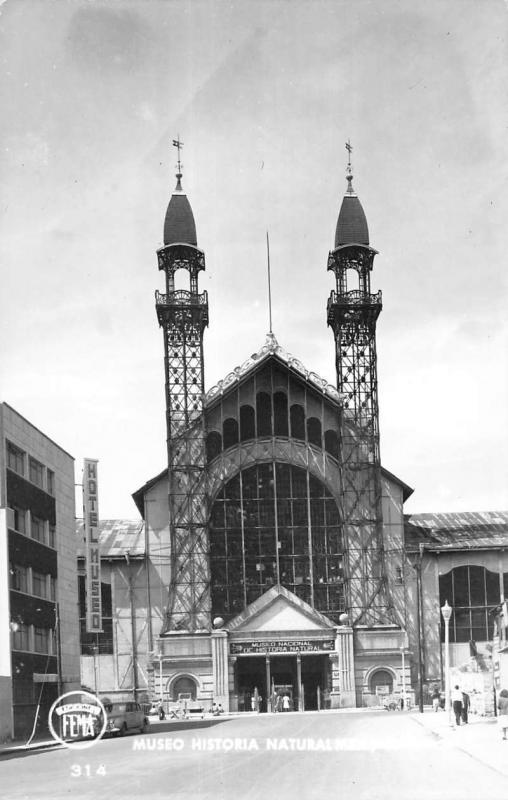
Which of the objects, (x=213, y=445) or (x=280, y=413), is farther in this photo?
(x=280, y=413)

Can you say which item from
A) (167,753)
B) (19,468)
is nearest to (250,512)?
(19,468)

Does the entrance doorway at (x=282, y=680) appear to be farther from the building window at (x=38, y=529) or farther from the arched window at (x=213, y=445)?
the building window at (x=38, y=529)

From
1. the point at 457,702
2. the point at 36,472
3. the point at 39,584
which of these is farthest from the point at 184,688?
the point at 457,702

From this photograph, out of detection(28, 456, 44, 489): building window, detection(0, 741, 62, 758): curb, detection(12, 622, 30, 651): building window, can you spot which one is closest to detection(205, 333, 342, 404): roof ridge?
detection(28, 456, 44, 489): building window

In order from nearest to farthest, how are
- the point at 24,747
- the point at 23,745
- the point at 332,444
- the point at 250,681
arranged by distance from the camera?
the point at 24,747, the point at 23,745, the point at 250,681, the point at 332,444

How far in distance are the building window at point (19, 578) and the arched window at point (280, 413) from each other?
2681 centimetres

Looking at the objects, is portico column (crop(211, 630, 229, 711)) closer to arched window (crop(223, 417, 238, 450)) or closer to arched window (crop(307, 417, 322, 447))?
arched window (crop(223, 417, 238, 450))

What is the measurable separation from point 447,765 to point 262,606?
45.6 meters

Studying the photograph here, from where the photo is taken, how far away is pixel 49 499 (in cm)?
5634

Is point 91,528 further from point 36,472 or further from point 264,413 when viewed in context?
point 264,413

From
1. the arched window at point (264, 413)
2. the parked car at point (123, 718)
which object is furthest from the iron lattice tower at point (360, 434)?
the parked car at point (123, 718)

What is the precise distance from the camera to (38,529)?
54594 mm

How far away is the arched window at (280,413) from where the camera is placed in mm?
75375

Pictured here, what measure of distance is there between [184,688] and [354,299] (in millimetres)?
26889
